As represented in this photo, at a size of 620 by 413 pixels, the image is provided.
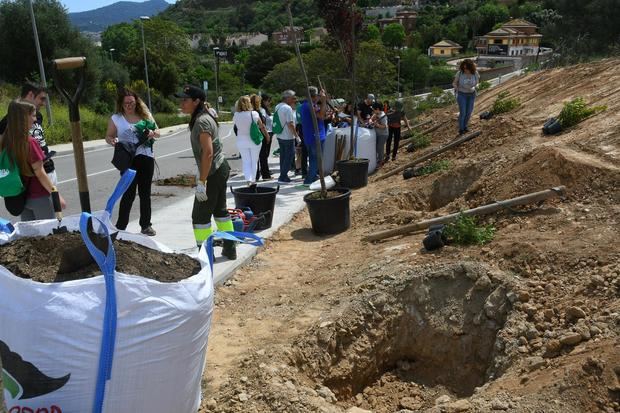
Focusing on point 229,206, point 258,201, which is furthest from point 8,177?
point 229,206

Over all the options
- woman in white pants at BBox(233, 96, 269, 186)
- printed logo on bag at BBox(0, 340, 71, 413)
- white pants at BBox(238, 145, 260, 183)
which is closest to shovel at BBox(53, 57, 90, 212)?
printed logo on bag at BBox(0, 340, 71, 413)

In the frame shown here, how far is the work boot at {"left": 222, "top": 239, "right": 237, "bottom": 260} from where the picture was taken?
5.51 meters

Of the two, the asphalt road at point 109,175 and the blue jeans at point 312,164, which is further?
the blue jeans at point 312,164

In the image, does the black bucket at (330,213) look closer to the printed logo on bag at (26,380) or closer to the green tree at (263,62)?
the printed logo on bag at (26,380)

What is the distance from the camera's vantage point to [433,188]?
8.14 metres

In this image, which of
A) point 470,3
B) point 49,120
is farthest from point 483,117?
point 470,3

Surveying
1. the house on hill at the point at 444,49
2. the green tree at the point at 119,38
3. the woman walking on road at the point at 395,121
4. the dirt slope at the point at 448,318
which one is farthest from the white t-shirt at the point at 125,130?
the green tree at the point at 119,38

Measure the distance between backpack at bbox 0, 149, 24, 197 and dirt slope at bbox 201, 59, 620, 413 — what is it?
5.81 feet

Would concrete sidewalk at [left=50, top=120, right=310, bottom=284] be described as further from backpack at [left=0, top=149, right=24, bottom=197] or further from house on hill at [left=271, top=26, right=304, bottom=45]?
house on hill at [left=271, top=26, right=304, bottom=45]

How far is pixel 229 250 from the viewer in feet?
18.2

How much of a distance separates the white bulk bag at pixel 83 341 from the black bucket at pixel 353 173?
23.2ft

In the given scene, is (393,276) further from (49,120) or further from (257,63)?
(257,63)

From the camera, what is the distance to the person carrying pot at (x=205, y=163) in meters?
4.70

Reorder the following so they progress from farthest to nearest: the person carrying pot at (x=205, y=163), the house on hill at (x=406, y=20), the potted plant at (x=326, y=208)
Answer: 1. the house on hill at (x=406, y=20)
2. the potted plant at (x=326, y=208)
3. the person carrying pot at (x=205, y=163)
